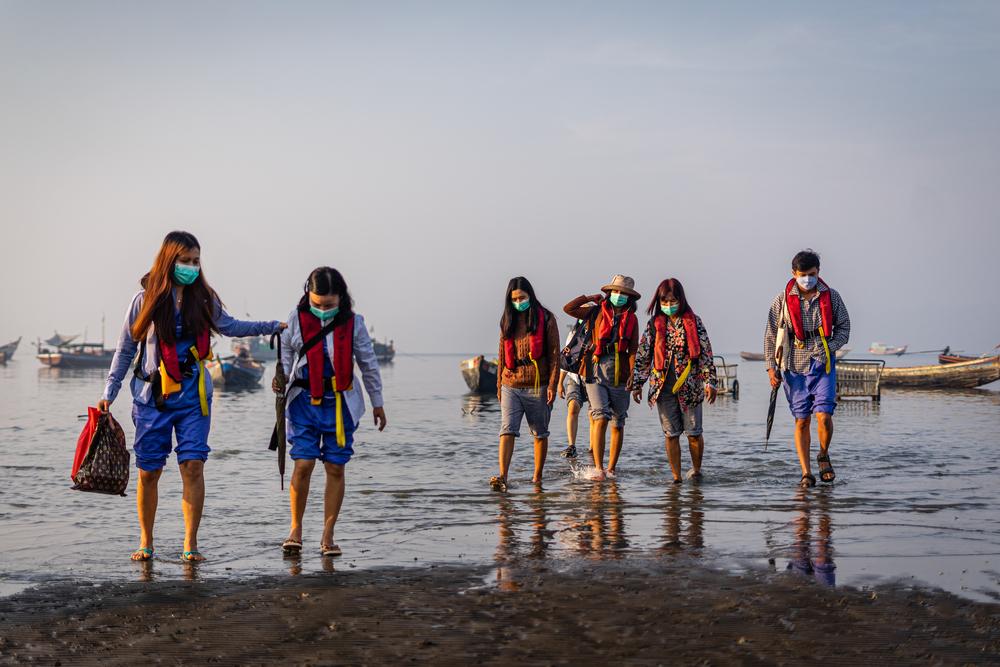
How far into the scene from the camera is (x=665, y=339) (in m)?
9.32

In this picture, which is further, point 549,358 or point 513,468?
point 513,468

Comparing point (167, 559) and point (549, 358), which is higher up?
point (549, 358)

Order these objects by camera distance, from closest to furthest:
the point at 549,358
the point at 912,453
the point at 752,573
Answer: the point at 752,573 < the point at 549,358 < the point at 912,453

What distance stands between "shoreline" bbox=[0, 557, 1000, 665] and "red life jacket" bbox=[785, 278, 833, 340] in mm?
3934

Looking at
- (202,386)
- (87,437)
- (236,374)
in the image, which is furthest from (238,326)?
(236,374)

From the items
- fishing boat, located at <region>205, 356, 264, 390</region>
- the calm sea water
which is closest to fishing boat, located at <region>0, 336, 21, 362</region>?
fishing boat, located at <region>205, 356, 264, 390</region>

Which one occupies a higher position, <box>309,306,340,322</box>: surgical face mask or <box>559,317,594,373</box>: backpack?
<box>309,306,340,322</box>: surgical face mask

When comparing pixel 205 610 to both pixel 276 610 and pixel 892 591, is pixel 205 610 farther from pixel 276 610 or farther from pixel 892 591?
pixel 892 591

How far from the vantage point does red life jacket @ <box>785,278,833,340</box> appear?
28.6ft

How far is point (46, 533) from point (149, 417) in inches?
81.7

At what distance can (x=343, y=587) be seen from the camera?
16.6 feet

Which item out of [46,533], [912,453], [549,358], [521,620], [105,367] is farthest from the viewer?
[105,367]

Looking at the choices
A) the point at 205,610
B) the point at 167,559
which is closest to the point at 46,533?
the point at 167,559

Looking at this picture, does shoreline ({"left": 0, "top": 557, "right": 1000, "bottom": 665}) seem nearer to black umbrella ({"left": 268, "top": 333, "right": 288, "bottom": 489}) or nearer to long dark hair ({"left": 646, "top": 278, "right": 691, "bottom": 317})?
black umbrella ({"left": 268, "top": 333, "right": 288, "bottom": 489})
